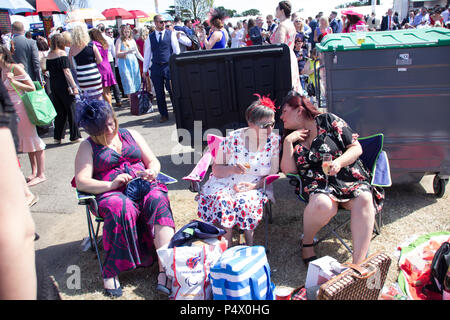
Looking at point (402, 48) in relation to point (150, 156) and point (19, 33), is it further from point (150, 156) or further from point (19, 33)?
point (19, 33)

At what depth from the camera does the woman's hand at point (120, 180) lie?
10.0ft

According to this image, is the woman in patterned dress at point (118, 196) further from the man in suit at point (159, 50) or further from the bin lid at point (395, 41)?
the man in suit at point (159, 50)

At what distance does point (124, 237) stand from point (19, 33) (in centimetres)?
569

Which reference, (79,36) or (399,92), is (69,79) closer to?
(79,36)

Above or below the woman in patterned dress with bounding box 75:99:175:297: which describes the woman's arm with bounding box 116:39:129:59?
above

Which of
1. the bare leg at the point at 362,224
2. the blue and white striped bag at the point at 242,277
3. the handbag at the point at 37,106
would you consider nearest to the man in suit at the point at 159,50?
the handbag at the point at 37,106

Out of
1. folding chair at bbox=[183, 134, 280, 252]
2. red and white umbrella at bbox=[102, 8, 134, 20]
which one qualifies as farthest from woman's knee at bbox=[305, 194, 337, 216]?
red and white umbrella at bbox=[102, 8, 134, 20]

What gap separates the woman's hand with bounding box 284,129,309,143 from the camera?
326cm

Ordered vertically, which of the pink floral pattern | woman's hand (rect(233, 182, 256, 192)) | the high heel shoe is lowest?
the high heel shoe

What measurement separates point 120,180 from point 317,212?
1.54 m

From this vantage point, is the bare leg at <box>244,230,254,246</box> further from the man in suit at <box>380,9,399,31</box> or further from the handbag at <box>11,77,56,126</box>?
the man in suit at <box>380,9,399,31</box>

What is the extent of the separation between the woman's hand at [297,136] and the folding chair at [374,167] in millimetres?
293

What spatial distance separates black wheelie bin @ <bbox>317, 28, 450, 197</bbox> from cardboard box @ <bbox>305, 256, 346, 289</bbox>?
1.69 m
